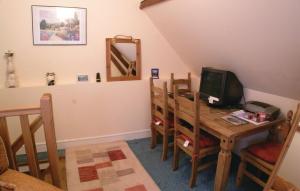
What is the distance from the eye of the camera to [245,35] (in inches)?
75.3

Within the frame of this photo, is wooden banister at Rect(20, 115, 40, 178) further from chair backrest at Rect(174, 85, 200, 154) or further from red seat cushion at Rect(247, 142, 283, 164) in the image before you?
red seat cushion at Rect(247, 142, 283, 164)

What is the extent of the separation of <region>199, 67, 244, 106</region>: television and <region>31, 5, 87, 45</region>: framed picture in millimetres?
1664

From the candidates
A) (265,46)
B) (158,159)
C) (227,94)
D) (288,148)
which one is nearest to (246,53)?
(265,46)

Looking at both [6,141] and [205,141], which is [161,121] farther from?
[6,141]

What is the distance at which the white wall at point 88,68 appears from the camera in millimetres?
2600

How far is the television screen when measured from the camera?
8.34 ft

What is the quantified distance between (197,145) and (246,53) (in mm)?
983

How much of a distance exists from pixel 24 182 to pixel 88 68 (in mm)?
1741

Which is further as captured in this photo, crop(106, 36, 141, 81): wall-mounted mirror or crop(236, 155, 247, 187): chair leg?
crop(106, 36, 141, 81): wall-mounted mirror

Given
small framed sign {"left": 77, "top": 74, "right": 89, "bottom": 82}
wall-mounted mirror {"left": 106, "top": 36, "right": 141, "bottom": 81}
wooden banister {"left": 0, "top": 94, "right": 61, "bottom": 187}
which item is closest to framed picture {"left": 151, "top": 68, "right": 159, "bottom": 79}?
wall-mounted mirror {"left": 106, "top": 36, "right": 141, "bottom": 81}

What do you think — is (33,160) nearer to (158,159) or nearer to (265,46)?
(158,159)

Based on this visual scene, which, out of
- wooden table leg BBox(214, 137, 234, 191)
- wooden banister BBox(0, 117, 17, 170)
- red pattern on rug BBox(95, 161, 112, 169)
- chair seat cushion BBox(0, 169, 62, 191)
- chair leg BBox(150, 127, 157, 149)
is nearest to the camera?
chair seat cushion BBox(0, 169, 62, 191)

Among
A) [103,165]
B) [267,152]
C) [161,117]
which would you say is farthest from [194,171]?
[103,165]

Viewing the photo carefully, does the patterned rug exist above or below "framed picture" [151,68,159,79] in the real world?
below
